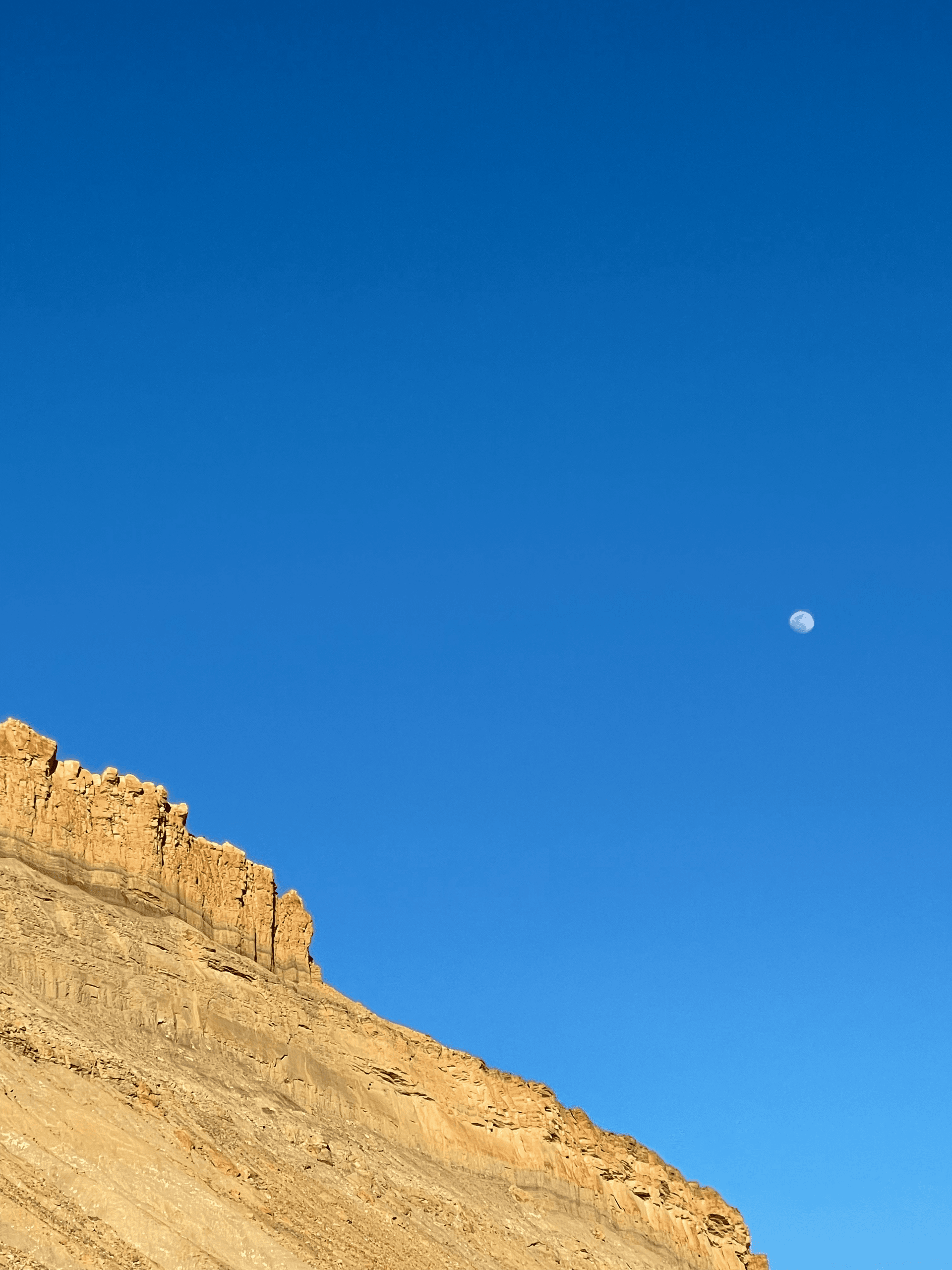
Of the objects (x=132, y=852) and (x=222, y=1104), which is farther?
(x=132, y=852)

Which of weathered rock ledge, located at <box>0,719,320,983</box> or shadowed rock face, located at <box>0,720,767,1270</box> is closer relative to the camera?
shadowed rock face, located at <box>0,720,767,1270</box>

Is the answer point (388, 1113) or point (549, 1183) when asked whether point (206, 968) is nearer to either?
point (388, 1113)

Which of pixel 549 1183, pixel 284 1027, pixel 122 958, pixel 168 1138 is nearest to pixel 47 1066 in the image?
pixel 168 1138

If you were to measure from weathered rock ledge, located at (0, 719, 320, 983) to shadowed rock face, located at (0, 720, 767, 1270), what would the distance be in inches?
2.6

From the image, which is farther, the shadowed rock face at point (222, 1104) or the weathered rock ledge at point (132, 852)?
the weathered rock ledge at point (132, 852)

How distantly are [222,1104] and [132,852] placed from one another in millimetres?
8434

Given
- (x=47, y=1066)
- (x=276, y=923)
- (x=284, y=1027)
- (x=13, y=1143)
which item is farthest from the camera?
(x=276, y=923)

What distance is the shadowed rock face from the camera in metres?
28.6

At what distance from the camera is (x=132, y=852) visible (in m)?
40.8

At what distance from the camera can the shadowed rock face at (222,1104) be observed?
2861 cm

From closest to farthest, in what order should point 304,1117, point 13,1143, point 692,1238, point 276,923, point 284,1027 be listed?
point 13,1143, point 304,1117, point 284,1027, point 276,923, point 692,1238

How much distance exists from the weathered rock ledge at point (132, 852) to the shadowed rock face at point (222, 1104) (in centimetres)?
6

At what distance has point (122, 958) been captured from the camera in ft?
124

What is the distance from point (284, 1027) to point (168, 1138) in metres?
9.38
